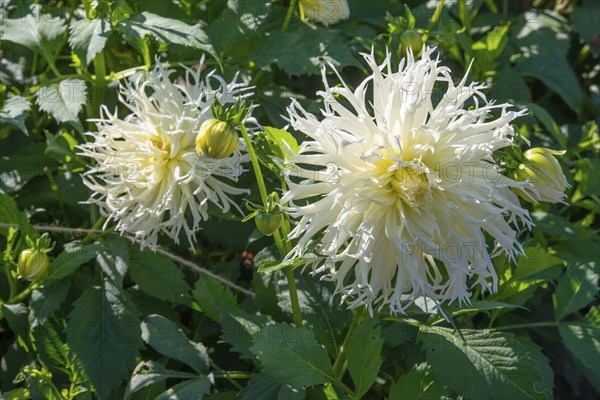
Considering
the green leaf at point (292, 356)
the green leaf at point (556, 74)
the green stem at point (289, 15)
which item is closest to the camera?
the green leaf at point (292, 356)

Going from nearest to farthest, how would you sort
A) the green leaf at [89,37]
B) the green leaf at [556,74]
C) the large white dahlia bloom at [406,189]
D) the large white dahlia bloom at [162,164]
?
the large white dahlia bloom at [406,189] < the large white dahlia bloom at [162,164] < the green leaf at [89,37] < the green leaf at [556,74]

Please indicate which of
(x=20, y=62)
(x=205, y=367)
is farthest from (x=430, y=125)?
(x=20, y=62)

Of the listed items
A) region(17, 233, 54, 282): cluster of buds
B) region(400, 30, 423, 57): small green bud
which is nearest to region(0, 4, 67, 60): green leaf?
region(17, 233, 54, 282): cluster of buds

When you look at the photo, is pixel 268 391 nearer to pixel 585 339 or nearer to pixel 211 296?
pixel 211 296

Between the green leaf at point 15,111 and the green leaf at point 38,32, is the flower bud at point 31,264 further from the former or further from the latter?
the green leaf at point 38,32

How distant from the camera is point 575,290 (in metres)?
1.59

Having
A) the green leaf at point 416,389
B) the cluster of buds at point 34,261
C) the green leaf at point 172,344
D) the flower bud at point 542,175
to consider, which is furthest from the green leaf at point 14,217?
the flower bud at point 542,175

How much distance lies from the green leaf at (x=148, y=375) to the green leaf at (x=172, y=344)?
0.03 metres

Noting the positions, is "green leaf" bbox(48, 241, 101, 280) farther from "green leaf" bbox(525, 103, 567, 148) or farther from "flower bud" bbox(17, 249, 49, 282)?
"green leaf" bbox(525, 103, 567, 148)

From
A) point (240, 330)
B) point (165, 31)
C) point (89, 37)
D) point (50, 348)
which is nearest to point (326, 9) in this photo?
point (165, 31)

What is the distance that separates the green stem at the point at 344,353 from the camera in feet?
4.49

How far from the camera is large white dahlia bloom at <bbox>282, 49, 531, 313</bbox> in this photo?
1.09 meters

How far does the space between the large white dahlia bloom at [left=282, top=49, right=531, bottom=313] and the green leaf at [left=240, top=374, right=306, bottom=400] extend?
0.94 ft

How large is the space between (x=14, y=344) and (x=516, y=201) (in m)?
1.16
